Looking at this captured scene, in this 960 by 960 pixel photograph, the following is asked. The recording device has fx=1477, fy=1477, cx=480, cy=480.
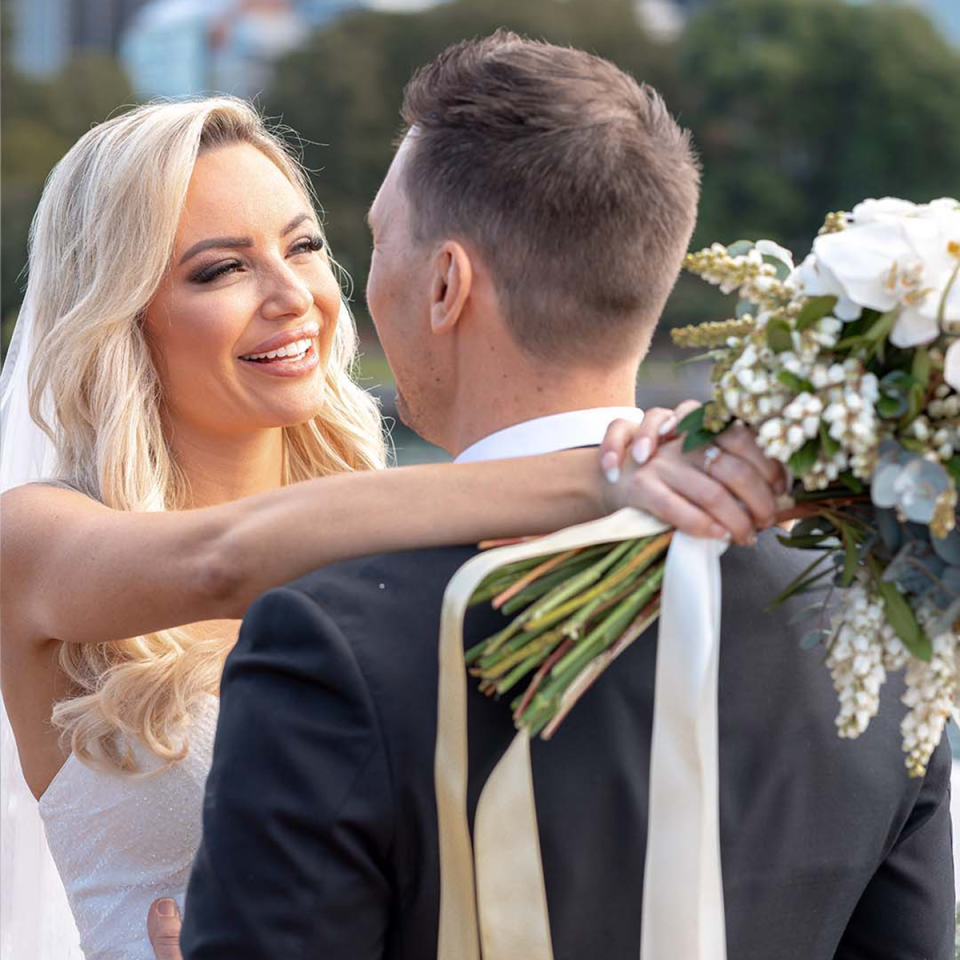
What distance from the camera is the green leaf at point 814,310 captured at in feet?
5.94

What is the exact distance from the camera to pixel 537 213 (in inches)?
79.7

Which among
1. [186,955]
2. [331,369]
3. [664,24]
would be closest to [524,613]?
[186,955]

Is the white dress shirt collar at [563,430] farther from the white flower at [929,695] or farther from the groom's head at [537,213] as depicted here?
the white flower at [929,695]

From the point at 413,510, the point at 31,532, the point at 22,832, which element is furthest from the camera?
the point at 22,832

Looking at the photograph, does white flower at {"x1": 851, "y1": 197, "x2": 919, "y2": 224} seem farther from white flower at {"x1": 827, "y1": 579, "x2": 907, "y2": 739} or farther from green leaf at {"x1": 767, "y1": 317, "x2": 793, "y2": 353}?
white flower at {"x1": 827, "y1": 579, "x2": 907, "y2": 739}

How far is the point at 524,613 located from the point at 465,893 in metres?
0.38

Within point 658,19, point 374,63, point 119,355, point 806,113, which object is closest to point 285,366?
point 119,355

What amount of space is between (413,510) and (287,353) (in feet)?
4.77

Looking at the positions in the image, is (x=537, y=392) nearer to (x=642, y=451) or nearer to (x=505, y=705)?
(x=642, y=451)

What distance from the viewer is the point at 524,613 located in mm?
1812

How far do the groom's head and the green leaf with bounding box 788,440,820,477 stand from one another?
376 mm

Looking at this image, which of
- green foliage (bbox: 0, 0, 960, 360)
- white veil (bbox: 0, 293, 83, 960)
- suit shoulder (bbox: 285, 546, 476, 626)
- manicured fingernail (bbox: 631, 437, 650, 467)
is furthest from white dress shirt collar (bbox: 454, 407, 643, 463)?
green foliage (bbox: 0, 0, 960, 360)

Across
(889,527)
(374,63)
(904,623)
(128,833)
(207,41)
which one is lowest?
(128,833)

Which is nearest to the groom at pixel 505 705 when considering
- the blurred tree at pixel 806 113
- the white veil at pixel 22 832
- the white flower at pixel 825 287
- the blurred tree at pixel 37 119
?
the white flower at pixel 825 287
